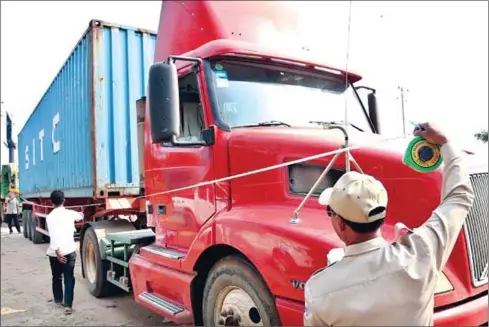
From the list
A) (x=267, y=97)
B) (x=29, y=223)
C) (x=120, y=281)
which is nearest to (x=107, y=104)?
(x=120, y=281)

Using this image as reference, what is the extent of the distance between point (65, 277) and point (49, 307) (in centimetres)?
54

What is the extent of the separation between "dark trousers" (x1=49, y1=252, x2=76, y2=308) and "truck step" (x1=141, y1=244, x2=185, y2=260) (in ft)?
4.25

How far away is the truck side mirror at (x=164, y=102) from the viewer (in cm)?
292

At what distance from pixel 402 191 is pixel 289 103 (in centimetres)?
123

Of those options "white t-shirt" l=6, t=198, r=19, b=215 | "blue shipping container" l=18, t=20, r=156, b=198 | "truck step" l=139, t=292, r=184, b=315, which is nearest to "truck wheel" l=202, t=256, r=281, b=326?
"truck step" l=139, t=292, r=184, b=315

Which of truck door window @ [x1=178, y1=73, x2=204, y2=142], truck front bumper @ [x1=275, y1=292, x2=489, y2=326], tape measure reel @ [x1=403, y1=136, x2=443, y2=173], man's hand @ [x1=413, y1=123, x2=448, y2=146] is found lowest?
A: truck front bumper @ [x1=275, y1=292, x2=489, y2=326]

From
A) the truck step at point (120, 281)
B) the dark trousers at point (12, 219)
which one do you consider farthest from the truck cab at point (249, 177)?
the dark trousers at point (12, 219)

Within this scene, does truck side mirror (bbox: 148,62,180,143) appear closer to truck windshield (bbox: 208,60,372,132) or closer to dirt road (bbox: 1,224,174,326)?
truck windshield (bbox: 208,60,372,132)

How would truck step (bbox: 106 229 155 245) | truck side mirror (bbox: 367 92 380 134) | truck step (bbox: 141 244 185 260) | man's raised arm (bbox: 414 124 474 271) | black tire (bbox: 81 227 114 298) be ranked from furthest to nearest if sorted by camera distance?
black tire (bbox: 81 227 114 298) < truck step (bbox: 106 229 155 245) < truck side mirror (bbox: 367 92 380 134) < truck step (bbox: 141 244 185 260) < man's raised arm (bbox: 414 124 474 271)

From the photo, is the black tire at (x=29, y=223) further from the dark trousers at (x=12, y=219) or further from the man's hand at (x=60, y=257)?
the man's hand at (x=60, y=257)

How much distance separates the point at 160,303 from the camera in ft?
11.6

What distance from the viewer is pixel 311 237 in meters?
2.23

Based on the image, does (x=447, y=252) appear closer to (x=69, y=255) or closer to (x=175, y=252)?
(x=175, y=252)

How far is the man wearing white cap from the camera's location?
127 cm
